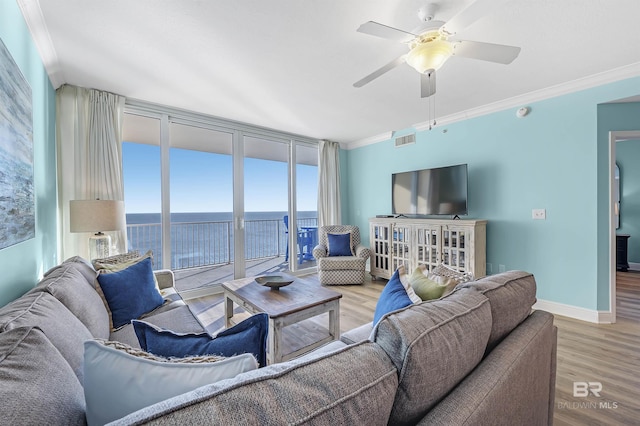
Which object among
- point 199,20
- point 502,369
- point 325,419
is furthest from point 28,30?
point 502,369

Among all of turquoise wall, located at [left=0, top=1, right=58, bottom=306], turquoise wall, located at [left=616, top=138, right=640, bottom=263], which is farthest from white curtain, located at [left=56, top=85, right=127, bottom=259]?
turquoise wall, located at [left=616, top=138, right=640, bottom=263]

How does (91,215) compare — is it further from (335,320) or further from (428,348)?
(428,348)

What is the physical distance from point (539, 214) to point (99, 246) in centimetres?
471

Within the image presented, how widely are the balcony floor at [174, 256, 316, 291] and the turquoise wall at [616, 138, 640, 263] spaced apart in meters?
5.75

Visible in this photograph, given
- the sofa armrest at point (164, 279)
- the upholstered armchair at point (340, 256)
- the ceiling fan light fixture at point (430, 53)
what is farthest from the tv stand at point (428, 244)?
the sofa armrest at point (164, 279)

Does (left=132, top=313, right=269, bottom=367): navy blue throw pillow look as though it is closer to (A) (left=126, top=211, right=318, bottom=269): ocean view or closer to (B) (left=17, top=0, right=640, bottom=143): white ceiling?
(B) (left=17, top=0, right=640, bottom=143): white ceiling

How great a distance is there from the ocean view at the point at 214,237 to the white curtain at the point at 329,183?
0.25m

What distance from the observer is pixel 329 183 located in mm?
4965

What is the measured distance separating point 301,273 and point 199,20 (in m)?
3.80

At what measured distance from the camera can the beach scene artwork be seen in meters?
1.29

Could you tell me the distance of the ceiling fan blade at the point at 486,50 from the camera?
162cm

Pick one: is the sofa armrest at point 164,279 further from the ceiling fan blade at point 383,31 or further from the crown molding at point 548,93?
the crown molding at point 548,93

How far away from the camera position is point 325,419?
48 cm

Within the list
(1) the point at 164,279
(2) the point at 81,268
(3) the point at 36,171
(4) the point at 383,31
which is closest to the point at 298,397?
(4) the point at 383,31
